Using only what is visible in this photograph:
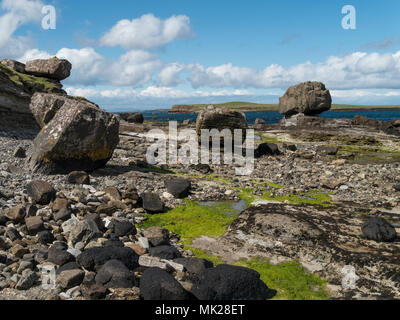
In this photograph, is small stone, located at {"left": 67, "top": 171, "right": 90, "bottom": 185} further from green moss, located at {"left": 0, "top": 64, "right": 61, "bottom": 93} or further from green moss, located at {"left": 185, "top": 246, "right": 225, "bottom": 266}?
green moss, located at {"left": 0, "top": 64, "right": 61, "bottom": 93}

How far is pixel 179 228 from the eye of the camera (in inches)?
448

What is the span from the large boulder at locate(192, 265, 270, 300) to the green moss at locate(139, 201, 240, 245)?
3118 mm

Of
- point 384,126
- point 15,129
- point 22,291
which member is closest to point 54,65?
point 15,129

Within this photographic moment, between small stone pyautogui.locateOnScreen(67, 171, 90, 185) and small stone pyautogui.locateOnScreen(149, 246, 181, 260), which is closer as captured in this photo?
small stone pyautogui.locateOnScreen(149, 246, 181, 260)

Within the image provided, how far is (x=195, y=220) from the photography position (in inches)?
482

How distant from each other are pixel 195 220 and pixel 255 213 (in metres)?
2.22

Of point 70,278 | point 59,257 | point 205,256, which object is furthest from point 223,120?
point 70,278

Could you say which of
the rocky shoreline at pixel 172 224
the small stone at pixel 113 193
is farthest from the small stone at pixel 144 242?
the small stone at pixel 113 193

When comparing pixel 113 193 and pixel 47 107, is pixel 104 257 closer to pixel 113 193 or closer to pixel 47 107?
pixel 113 193

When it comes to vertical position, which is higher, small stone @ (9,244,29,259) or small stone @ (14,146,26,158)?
small stone @ (14,146,26,158)

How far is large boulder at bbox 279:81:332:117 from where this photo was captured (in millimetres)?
58000

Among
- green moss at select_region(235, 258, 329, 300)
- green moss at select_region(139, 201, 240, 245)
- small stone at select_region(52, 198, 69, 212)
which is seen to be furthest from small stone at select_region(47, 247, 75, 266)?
green moss at select_region(235, 258, 329, 300)

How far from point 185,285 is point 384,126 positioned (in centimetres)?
4558

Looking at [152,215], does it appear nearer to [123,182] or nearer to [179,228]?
[179,228]
